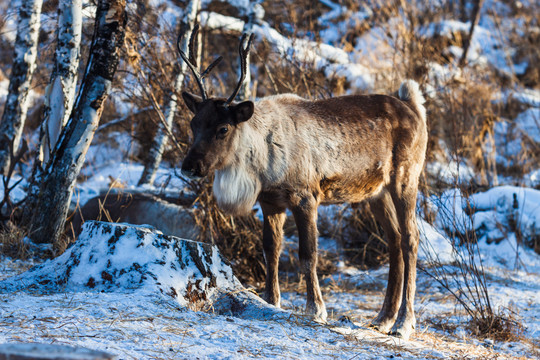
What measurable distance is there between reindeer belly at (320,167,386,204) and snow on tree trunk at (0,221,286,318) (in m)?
1.23

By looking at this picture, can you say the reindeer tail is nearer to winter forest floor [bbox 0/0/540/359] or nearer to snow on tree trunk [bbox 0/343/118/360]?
winter forest floor [bbox 0/0/540/359]

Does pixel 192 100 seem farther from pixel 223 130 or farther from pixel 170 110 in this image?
pixel 170 110

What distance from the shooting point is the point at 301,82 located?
291 inches

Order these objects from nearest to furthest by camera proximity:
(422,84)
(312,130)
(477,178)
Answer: (312,130), (422,84), (477,178)

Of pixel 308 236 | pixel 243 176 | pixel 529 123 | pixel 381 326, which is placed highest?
pixel 529 123

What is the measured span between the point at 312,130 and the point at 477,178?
249 inches

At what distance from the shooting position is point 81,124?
5246mm

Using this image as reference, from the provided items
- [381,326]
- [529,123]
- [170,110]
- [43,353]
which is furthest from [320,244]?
[529,123]

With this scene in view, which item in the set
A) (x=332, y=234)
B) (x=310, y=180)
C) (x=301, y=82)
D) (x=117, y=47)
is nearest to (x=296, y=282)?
(x=332, y=234)

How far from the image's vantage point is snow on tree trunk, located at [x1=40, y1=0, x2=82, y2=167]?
5.63m

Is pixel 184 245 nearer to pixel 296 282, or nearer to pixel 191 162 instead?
pixel 191 162

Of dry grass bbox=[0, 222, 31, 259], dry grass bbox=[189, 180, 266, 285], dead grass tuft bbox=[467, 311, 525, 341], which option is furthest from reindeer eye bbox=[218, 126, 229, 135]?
dead grass tuft bbox=[467, 311, 525, 341]

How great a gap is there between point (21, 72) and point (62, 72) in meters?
3.35

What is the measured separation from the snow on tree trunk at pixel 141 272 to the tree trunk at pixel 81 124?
4.88ft
